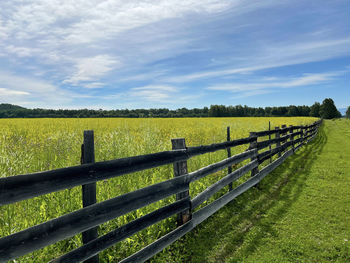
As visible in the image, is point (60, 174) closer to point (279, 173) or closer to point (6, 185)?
point (6, 185)

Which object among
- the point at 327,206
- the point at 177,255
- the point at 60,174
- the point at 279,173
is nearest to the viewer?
the point at 60,174

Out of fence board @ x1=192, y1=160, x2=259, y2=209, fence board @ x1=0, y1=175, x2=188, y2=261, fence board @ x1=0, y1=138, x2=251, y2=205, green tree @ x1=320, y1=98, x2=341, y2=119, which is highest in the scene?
green tree @ x1=320, y1=98, x2=341, y2=119

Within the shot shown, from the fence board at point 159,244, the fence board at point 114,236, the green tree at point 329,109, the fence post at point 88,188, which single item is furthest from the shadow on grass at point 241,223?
the green tree at point 329,109

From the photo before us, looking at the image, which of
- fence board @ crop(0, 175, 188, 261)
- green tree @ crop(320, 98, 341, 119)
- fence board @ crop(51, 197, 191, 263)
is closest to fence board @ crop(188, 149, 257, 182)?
fence board @ crop(51, 197, 191, 263)

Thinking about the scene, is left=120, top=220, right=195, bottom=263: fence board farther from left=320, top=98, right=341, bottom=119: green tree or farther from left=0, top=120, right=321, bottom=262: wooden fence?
left=320, top=98, right=341, bottom=119: green tree

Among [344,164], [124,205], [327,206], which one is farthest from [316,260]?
[344,164]

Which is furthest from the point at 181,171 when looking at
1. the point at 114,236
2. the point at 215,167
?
the point at 114,236

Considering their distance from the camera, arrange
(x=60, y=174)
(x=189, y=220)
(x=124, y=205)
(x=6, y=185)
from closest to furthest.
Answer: (x=6, y=185), (x=60, y=174), (x=124, y=205), (x=189, y=220)

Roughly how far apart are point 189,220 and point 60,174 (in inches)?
102

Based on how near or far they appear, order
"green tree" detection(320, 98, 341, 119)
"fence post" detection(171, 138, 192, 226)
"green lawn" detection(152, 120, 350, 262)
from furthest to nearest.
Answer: "green tree" detection(320, 98, 341, 119)
"fence post" detection(171, 138, 192, 226)
"green lawn" detection(152, 120, 350, 262)

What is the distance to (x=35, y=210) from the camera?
4113mm

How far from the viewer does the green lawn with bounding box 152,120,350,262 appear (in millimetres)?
3643

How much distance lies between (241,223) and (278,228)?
27.7 inches

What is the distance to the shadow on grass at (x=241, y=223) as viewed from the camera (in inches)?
146
